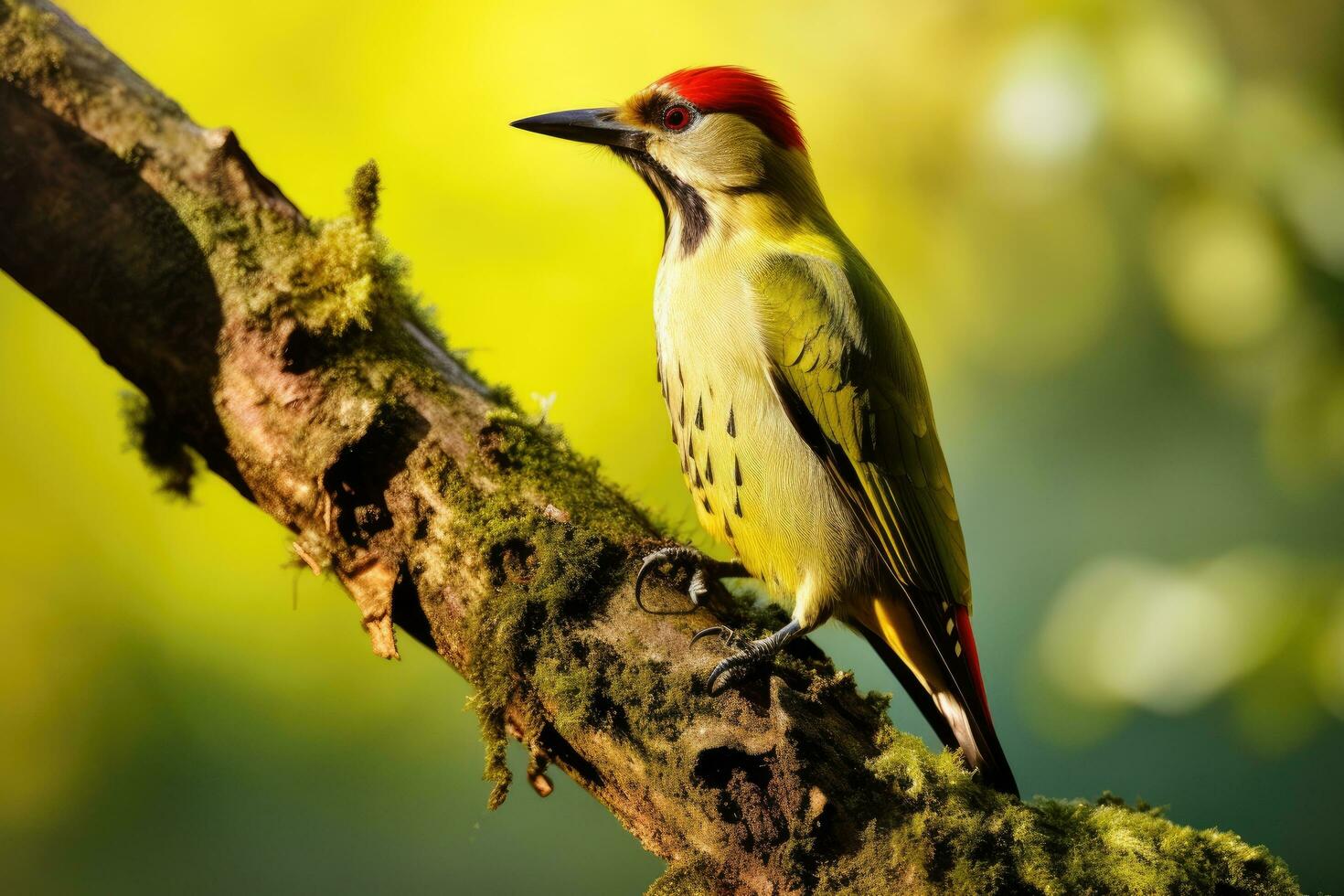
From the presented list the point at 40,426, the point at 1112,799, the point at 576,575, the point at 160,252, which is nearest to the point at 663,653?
the point at 576,575

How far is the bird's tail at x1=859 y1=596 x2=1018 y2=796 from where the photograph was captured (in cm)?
212

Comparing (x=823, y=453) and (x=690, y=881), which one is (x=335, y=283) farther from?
(x=690, y=881)

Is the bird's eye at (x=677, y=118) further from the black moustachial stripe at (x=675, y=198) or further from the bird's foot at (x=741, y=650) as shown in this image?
the bird's foot at (x=741, y=650)

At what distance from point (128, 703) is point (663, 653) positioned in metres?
2.40

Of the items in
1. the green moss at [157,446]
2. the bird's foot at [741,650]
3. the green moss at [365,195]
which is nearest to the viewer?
the bird's foot at [741,650]

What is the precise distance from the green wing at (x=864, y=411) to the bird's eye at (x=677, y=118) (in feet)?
1.69

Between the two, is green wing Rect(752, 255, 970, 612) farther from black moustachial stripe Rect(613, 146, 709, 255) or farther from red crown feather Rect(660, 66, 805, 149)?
red crown feather Rect(660, 66, 805, 149)

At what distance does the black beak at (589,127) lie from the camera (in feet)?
8.20

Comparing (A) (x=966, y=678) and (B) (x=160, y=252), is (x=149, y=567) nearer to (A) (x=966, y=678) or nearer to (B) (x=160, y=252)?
(B) (x=160, y=252)

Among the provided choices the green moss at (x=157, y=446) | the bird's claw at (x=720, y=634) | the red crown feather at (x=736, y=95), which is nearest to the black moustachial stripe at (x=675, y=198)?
the red crown feather at (x=736, y=95)

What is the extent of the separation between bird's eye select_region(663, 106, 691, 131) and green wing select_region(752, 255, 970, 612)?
52 cm

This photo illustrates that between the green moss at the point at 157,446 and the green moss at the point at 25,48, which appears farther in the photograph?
the green moss at the point at 157,446

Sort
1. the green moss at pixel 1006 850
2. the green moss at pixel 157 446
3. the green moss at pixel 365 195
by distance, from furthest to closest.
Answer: the green moss at pixel 157 446
the green moss at pixel 365 195
the green moss at pixel 1006 850

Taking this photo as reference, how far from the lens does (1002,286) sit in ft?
11.6
